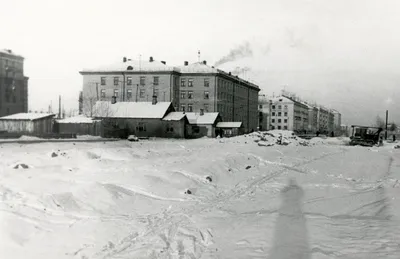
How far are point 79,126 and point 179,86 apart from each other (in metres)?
27.8

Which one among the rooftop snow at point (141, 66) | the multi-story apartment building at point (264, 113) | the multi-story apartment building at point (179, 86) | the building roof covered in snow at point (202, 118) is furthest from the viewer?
the multi-story apartment building at point (264, 113)

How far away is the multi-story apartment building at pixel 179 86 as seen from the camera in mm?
69688

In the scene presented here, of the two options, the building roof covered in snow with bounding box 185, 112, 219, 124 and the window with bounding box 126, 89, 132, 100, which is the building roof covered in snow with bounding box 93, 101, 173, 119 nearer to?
the building roof covered in snow with bounding box 185, 112, 219, 124

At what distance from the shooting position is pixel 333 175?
1856cm

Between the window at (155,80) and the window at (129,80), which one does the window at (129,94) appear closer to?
the window at (129,80)

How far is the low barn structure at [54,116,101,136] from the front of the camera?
53.4 metres

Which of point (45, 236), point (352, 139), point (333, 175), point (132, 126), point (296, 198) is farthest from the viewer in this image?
point (132, 126)

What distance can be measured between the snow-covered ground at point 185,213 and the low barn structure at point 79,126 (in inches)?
1460

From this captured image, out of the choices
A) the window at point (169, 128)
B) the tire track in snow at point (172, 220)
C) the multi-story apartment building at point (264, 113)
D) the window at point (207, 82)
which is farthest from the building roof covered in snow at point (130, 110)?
the multi-story apartment building at point (264, 113)

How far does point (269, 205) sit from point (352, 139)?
43384 millimetres

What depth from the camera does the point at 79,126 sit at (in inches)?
2124

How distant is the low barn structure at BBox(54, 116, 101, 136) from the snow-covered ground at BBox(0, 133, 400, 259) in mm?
37090

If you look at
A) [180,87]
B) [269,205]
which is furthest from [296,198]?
[180,87]

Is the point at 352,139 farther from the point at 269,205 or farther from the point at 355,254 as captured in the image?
the point at 355,254
